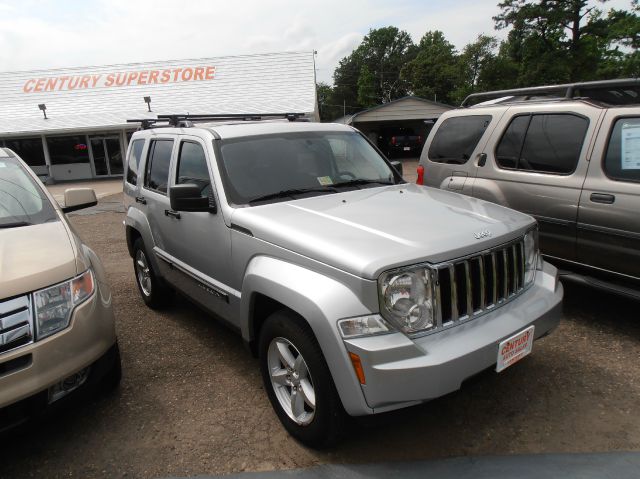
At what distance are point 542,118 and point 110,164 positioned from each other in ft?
74.8

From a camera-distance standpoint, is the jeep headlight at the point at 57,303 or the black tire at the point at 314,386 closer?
the black tire at the point at 314,386

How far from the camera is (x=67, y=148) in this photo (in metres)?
22.9

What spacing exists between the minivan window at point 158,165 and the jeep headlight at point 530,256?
9.99 feet

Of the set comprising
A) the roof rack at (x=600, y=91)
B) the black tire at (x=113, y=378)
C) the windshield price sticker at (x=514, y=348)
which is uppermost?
the roof rack at (x=600, y=91)

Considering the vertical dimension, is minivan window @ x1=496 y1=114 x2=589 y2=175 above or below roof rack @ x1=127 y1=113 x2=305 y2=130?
below

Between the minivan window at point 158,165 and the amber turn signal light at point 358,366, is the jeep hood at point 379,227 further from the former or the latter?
the minivan window at point 158,165

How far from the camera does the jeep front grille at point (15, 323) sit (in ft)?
7.80

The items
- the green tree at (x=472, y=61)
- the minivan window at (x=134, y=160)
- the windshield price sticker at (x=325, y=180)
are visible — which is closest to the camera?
the windshield price sticker at (x=325, y=180)

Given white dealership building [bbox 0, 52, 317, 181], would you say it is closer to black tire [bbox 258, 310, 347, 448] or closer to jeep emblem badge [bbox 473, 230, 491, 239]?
jeep emblem badge [bbox 473, 230, 491, 239]

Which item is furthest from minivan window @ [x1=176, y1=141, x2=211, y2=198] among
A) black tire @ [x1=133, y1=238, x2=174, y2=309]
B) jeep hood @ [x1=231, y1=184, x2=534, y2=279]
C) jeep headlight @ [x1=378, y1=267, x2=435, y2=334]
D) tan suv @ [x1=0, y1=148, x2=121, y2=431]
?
jeep headlight @ [x1=378, y1=267, x2=435, y2=334]

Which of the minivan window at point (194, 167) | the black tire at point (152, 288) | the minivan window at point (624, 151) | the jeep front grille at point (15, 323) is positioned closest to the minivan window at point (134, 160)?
the black tire at point (152, 288)

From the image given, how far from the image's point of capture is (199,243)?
3609mm

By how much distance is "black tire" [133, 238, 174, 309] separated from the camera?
471cm

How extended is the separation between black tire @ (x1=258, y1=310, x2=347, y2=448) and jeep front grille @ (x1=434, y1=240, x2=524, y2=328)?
0.65 meters
